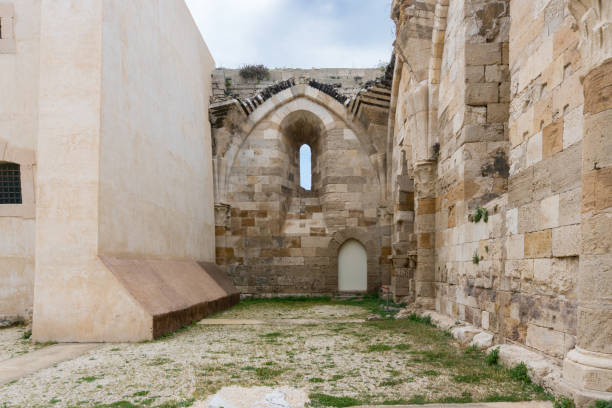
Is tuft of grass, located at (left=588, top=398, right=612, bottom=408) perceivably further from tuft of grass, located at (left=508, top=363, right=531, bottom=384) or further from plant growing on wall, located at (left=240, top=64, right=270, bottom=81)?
plant growing on wall, located at (left=240, top=64, right=270, bottom=81)

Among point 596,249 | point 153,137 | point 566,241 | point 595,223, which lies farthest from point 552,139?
point 153,137

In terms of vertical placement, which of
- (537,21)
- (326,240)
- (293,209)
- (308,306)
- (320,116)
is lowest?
(308,306)

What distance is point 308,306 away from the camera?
10172 millimetres

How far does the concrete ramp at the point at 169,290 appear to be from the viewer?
5.69m

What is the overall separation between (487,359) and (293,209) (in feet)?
29.3

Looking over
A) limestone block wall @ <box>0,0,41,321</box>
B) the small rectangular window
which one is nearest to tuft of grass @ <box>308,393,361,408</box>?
limestone block wall @ <box>0,0,41,321</box>

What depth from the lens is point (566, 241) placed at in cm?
329

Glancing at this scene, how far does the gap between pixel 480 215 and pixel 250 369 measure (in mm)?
3172

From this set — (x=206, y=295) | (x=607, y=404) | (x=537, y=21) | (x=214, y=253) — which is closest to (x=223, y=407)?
(x=607, y=404)

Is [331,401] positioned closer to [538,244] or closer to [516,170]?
[538,244]

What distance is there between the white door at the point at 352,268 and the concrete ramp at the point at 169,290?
3635 mm

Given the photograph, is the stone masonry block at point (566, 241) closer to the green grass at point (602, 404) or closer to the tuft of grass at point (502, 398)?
the green grass at point (602, 404)

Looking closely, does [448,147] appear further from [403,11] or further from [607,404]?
[607,404]

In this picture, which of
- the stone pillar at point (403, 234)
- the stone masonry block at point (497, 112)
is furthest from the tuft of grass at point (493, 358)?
the stone pillar at point (403, 234)
